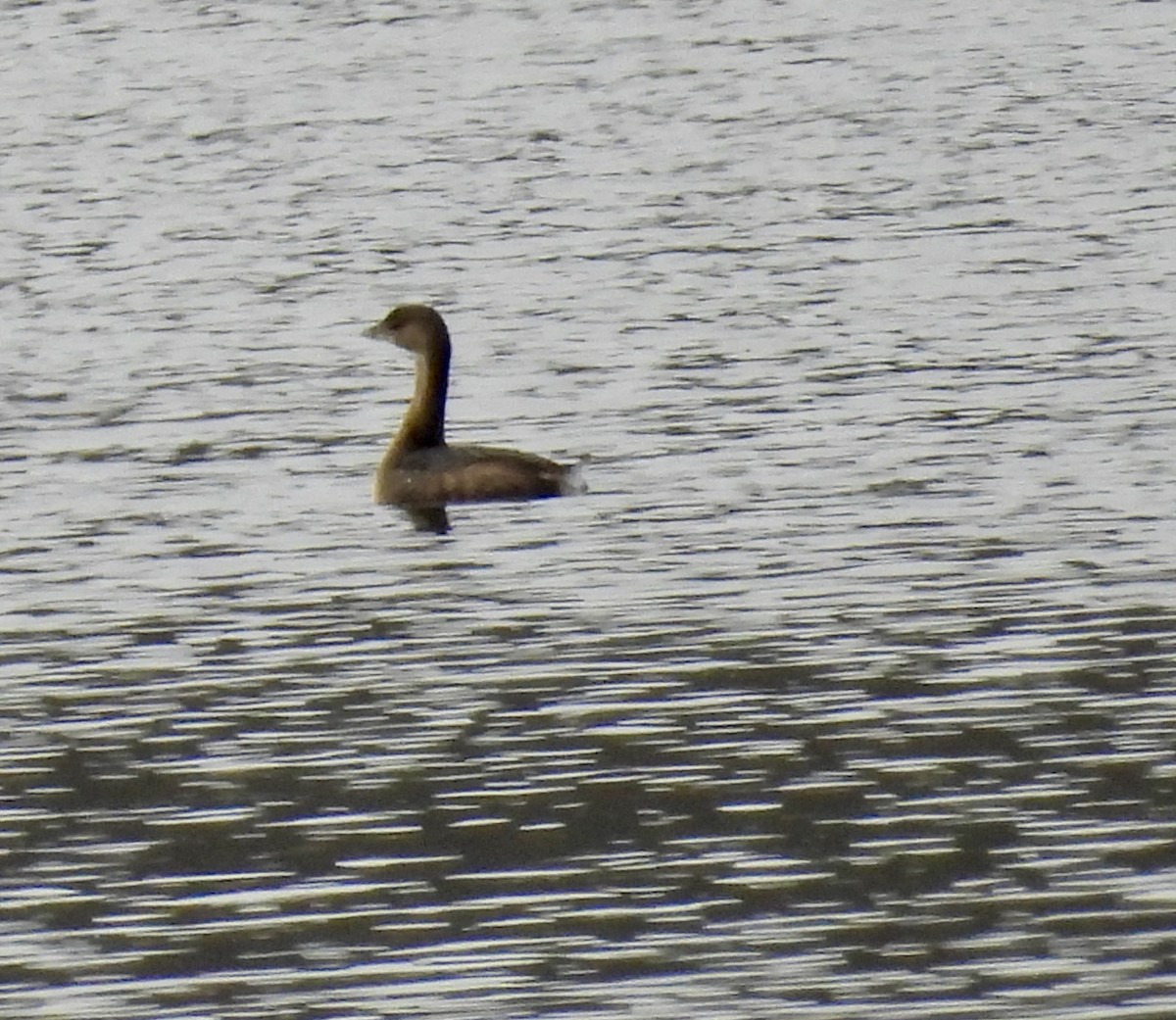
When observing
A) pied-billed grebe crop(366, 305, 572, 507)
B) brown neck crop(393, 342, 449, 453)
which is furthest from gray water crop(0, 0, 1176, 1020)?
brown neck crop(393, 342, 449, 453)

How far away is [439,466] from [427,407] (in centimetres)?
115

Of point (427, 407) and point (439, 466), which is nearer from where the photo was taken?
point (439, 466)

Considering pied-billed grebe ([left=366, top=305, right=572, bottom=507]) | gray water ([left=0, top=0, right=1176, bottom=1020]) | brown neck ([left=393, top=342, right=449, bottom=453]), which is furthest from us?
brown neck ([left=393, top=342, right=449, bottom=453])

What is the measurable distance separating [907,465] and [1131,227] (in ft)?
30.5

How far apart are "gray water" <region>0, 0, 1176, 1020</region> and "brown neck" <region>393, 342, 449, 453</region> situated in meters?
0.38

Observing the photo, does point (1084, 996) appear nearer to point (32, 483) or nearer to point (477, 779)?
point (477, 779)

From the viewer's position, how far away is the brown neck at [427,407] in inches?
733

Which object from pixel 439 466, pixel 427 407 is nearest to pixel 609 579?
pixel 439 466

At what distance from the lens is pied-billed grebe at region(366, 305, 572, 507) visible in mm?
17469

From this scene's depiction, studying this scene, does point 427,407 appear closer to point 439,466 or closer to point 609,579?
point 439,466

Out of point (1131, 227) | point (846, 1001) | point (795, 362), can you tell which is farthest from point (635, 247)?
point (846, 1001)

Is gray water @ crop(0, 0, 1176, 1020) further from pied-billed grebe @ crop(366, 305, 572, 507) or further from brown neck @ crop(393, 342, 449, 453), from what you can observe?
brown neck @ crop(393, 342, 449, 453)

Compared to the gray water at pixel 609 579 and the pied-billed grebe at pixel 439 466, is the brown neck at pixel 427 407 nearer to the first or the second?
the pied-billed grebe at pixel 439 466

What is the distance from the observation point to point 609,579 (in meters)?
15.2
